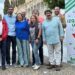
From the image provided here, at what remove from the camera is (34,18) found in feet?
39.8

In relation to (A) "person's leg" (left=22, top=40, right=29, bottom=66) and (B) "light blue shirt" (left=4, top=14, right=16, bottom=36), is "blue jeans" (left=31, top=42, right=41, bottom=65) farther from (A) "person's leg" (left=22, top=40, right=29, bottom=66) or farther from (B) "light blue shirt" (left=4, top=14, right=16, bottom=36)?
(B) "light blue shirt" (left=4, top=14, right=16, bottom=36)

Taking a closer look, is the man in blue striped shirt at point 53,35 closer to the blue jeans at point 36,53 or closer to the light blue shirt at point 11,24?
the blue jeans at point 36,53

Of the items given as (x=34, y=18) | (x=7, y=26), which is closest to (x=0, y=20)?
(x=7, y=26)

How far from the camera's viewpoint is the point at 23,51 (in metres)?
12.5

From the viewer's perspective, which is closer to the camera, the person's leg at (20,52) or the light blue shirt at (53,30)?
the light blue shirt at (53,30)

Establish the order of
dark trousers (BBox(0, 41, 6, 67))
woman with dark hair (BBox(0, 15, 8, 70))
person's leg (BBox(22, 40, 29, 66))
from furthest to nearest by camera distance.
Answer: person's leg (BBox(22, 40, 29, 66))
dark trousers (BBox(0, 41, 6, 67))
woman with dark hair (BBox(0, 15, 8, 70))

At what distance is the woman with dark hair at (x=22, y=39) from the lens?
12250mm

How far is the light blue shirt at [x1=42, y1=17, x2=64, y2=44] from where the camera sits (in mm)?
11805

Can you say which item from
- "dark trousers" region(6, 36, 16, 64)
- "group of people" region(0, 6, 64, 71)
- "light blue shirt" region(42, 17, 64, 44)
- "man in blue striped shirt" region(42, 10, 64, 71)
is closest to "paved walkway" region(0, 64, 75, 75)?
"group of people" region(0, 6, 64, 71)

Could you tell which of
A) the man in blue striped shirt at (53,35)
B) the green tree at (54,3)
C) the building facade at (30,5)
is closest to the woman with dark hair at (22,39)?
the man in blue striped shirt at (53,35)

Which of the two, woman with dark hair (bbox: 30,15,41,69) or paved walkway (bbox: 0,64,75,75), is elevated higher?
woman with dark hair (bbox: 30,15,41,69)

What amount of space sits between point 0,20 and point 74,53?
2.85 m

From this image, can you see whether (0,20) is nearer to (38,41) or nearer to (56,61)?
(38,41)

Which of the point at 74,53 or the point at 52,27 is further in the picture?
the point at 74,53
